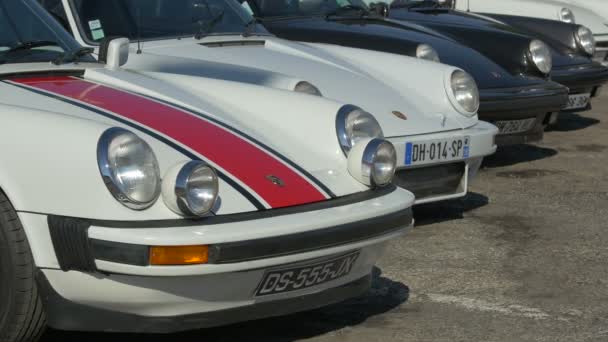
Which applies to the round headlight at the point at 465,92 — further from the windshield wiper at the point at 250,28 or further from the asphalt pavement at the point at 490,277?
the windshield wiper at the point at 250,28

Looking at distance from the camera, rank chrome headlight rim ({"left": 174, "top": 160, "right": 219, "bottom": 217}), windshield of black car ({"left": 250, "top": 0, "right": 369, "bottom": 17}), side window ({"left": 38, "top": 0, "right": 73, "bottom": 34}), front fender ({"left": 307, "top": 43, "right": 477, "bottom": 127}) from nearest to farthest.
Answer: chrome headlight rim ({"left": 174, "top": 160, "right": 219, "bottom": 217}), side window ({"left": 38, "top": 0, "right": 73, "bottom": 34}), front fender ({"left": 307, "top": 43, "right": 477, "bottom": 127}), windshield of black car ({"left": 250, "top": 0, "right": 369, "bottom": 17})

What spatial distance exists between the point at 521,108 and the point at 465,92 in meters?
1.26

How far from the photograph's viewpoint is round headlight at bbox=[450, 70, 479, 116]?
6.71m

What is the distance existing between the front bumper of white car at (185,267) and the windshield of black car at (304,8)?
4.32m

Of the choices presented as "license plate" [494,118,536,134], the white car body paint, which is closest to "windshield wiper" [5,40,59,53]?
the white car body paint

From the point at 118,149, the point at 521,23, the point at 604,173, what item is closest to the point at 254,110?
the point at 118,149

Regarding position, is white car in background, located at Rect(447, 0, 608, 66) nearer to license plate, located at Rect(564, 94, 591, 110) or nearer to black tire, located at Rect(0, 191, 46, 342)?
license plate, located at Rect(564, 94, 591, 110)

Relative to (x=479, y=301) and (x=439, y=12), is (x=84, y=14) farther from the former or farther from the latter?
(x=439, y=12)

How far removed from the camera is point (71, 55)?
201 inches

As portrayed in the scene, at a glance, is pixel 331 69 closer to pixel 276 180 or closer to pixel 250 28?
pixel 250 28

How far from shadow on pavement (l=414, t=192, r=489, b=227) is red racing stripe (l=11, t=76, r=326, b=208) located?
7.60 feet

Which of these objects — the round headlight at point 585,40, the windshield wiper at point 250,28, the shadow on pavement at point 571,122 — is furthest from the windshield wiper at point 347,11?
the shadow on pavement at point 571,122

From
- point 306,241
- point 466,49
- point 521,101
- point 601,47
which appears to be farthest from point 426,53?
point 601,47

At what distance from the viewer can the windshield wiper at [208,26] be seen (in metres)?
6.90
